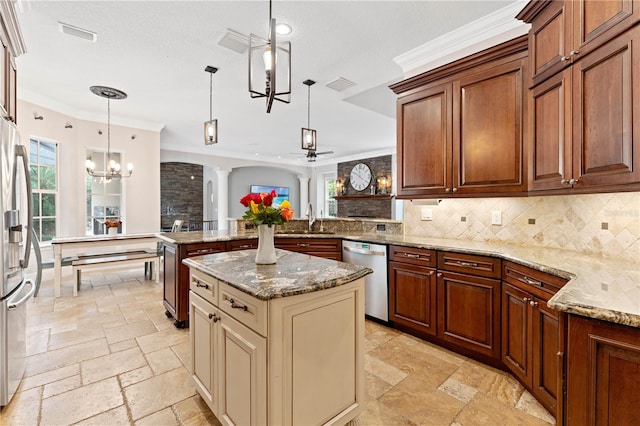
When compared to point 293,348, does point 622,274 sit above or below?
above

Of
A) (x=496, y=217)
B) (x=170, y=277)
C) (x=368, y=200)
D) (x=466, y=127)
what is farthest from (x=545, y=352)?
(x=368, y=200)

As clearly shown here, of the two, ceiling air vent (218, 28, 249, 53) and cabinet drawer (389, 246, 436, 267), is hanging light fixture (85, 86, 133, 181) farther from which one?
cabinet drawer (389, 246, 436, 267)

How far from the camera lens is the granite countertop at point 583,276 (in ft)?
3.58

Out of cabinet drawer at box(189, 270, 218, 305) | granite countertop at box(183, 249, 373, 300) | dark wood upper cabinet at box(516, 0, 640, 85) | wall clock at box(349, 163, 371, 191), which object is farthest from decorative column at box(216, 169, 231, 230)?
dark wood upper cabinet at box(516, 0, 640, 85)

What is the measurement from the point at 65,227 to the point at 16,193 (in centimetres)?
409

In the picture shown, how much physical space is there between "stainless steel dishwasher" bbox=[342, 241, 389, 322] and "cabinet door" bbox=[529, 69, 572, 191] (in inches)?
57.0

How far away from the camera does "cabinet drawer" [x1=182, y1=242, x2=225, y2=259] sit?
→ 3191mm

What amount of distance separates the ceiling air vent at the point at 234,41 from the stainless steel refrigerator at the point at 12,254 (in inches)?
72.8

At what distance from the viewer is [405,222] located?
3633 mm

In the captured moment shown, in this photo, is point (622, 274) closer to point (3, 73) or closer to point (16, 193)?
point (16, 193)

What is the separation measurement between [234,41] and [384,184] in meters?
6.97

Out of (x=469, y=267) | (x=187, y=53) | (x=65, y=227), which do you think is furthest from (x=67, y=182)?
(x=469, y=267)

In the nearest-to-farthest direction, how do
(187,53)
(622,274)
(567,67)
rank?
1. (622,274)
2. (567,67)
3. (187,53)

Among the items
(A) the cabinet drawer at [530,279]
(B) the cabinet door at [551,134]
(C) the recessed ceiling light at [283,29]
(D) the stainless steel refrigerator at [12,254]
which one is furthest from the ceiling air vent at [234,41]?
(A) the cabinet drawer at [530,279]
